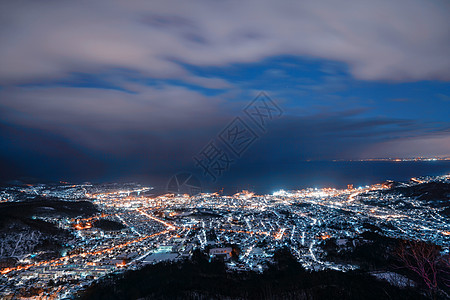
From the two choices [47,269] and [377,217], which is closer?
[47,269]

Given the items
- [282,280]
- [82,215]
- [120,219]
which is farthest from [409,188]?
[82,215]

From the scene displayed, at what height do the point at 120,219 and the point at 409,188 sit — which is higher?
the point at 409,188

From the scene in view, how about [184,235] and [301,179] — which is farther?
[301,179]

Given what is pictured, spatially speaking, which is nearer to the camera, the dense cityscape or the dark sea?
the dense cityscape

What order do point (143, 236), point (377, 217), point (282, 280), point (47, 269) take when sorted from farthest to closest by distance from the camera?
point (377, 217) < point (143, 236) < point (47, 269) < point (282, 280)

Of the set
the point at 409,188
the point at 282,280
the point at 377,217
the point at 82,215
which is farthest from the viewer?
the point at 409,188

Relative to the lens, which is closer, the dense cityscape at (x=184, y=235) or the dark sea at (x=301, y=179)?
the dense cityscape at (x=184, y=235)

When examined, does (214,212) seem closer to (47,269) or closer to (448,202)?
(47,269)

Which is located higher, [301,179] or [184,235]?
[301,179]
